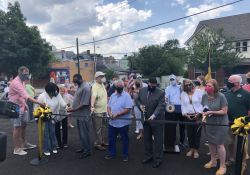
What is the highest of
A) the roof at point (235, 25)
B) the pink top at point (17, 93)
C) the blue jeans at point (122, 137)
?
the roof at point (235, 25)

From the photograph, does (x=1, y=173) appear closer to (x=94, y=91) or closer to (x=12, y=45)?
(x=94, y=91)

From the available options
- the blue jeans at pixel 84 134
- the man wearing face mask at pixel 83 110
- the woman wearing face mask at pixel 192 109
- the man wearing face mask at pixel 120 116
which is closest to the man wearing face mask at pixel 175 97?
the woman wearing face mask at pixel 192 109

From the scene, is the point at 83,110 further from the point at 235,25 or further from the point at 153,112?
the point at 235,25

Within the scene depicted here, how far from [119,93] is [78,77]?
1.14 metres

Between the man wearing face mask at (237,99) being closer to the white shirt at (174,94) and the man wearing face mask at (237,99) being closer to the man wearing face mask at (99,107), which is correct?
the white shirt at (174,94)

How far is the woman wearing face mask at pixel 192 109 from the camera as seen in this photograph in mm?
4762

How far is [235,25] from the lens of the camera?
30.7m

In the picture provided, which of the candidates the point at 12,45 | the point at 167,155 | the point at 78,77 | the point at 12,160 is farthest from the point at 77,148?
the point at 12,45

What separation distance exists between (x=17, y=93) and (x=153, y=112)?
Result: 3.38m

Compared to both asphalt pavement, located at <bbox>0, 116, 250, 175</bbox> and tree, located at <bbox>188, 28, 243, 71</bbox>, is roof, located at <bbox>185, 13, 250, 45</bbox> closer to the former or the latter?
tree, located at <bbox>188, 28, 243, 71</bbox>

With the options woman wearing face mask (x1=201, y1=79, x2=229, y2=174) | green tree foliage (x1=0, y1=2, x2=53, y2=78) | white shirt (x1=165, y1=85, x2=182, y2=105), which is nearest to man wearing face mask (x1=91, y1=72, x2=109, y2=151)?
white shirt (x1=165, y1=85, x2=182, y2=105)

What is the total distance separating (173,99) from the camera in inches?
219

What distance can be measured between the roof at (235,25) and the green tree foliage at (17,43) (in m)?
25.1

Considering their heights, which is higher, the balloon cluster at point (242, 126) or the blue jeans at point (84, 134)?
the balloon cluster at point (242, 126)
